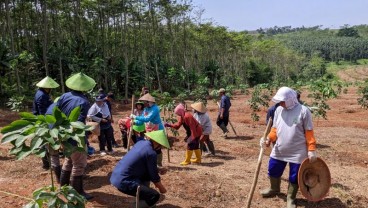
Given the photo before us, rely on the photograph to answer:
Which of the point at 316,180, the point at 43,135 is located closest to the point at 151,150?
the point at 43,135

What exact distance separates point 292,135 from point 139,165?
1.96 metres

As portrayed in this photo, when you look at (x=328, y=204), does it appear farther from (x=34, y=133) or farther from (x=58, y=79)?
(x=58, y=79)

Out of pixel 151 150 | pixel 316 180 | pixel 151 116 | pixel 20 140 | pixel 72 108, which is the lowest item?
pixel 316 180

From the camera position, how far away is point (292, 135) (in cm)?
471

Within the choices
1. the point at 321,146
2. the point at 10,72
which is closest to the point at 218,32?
the point at 10,72

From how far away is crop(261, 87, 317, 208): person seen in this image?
461 cm

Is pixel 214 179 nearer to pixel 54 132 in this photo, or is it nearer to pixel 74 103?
pixel 74 103

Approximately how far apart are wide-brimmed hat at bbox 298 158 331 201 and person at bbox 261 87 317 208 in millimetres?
131

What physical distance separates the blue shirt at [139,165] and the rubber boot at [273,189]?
184cm

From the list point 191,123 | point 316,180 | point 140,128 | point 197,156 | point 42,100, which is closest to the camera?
point 316,180

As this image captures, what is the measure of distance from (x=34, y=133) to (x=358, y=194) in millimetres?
4796

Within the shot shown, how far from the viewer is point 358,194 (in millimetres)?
5684

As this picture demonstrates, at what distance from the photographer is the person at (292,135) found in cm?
461

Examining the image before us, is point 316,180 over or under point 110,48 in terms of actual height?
under
